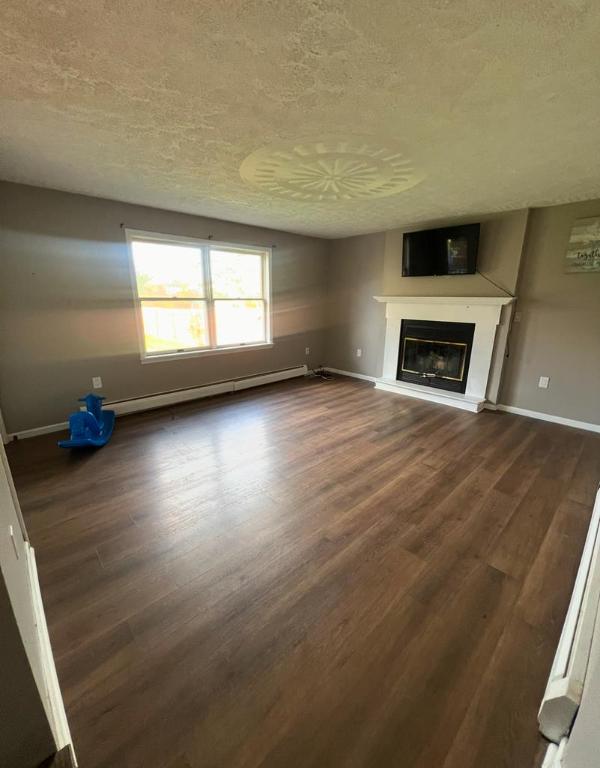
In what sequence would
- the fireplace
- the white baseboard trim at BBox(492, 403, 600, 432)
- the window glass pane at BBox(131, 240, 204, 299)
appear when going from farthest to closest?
the fireplace < the window glass pane at BBox(131, 240, 204, 299) < the white baseboard trim at BBox(492, 403, 600, 432)

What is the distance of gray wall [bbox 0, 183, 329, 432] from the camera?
9.54 feet

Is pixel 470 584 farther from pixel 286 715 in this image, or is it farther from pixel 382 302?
pixel 382 302

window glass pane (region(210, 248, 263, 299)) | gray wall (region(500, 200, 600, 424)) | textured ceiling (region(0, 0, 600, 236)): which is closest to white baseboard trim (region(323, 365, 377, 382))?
window glass pane (region(210, 248, 263, 299))

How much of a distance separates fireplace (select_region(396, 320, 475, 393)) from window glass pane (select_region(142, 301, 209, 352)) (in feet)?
9.53

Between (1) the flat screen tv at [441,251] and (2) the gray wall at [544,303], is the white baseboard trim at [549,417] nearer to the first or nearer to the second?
(2) the gray wall at [544,303]

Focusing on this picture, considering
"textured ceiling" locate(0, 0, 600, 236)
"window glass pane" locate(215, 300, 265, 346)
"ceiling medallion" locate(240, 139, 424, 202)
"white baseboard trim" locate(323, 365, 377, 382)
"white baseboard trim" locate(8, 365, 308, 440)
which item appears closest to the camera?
"textured ceiling" locate(0, 0, 600, 236)

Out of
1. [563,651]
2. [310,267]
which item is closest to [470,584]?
[563,651]

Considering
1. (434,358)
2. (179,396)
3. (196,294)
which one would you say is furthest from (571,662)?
(196,294)

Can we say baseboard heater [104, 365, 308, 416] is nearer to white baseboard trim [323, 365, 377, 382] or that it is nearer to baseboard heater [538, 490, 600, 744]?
white baseboard trim [323, 365, 377, 382]

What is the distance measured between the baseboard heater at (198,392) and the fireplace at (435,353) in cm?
175

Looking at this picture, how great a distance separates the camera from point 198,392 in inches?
168

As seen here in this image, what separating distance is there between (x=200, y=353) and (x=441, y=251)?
3417 millimetres

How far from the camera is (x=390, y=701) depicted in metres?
1.11

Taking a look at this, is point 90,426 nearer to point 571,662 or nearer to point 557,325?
point 571,662
